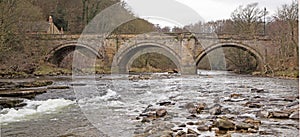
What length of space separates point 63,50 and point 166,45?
484 inches

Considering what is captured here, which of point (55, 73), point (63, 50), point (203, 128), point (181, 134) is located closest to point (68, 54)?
point (63, 50)

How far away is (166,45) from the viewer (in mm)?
41094

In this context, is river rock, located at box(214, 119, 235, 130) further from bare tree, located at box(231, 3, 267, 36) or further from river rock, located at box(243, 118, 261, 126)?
bare tree, located at box(231, 3, 267, 36)

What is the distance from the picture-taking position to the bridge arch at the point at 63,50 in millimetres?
41875

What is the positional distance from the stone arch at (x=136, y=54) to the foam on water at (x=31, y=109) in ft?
87.4

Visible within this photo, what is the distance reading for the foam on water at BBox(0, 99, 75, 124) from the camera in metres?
11.4

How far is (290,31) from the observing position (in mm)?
34438

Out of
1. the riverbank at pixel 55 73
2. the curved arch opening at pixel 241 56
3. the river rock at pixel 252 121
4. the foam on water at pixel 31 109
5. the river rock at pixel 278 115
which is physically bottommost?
the river rock at pixel 252 121

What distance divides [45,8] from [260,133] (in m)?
49.4

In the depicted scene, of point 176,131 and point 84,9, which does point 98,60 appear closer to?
point 84,9

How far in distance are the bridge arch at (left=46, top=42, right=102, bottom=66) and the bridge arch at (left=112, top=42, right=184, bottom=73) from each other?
254 centimetres

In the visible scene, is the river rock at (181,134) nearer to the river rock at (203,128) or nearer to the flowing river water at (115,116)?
the flowing river water at (115,116)

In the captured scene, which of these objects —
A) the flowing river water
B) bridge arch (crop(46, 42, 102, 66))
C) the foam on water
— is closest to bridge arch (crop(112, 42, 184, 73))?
bridge arch (crop(46, 42, 102, 66))

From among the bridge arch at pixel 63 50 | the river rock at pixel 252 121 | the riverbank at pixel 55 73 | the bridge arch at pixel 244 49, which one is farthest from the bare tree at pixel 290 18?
the river rock at pixel 252 121
